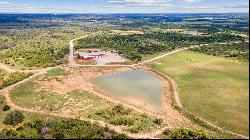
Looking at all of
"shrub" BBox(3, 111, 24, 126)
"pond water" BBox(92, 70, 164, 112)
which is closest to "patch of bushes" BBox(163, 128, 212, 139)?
"pond water" BBox(92, 70, 164, 112)

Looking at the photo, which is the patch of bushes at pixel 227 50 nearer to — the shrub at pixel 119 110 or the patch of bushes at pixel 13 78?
the shrub at pixel 119 110

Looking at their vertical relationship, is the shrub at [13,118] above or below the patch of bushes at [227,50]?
below

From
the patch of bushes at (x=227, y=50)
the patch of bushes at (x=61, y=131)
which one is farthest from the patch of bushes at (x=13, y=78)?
the patch of bushes at (x=227, y=50)

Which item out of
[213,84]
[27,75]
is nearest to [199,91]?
[213,84]

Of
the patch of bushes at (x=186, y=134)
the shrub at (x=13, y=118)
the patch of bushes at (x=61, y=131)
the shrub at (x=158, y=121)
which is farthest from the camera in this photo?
the shrub at (x=158, y=121)

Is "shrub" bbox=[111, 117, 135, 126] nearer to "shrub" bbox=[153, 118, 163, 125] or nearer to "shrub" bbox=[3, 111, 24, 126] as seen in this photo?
"shrub" bbox=[153, 118, 163, 125]

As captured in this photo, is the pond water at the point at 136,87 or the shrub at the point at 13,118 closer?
the shrub at the point at 13,118

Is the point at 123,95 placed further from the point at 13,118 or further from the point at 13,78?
the point at 13,78
